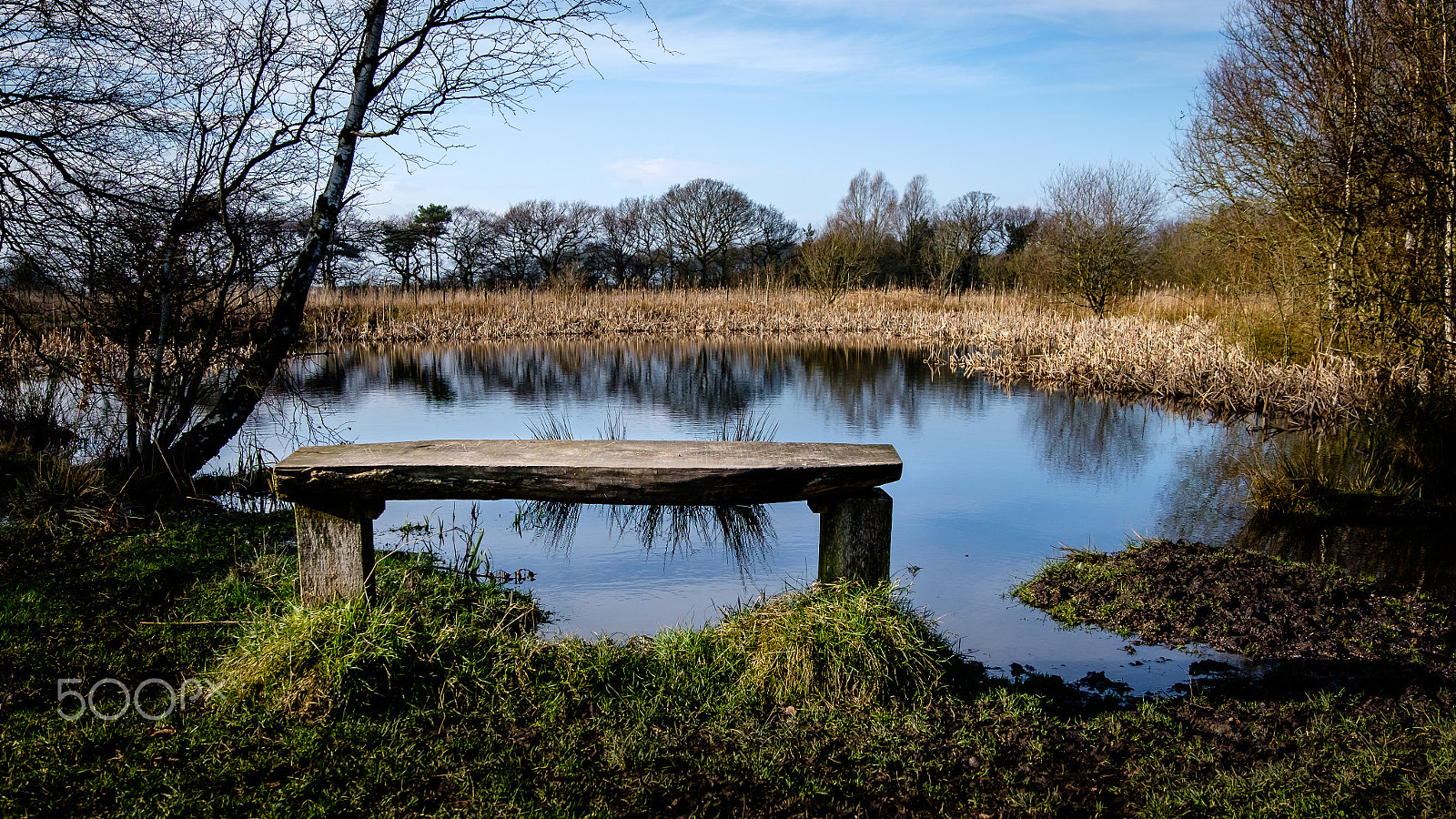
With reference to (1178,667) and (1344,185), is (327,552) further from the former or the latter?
(1344,185)

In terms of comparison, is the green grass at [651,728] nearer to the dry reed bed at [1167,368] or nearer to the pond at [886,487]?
the pond at [886,487]

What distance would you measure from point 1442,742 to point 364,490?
165 inches

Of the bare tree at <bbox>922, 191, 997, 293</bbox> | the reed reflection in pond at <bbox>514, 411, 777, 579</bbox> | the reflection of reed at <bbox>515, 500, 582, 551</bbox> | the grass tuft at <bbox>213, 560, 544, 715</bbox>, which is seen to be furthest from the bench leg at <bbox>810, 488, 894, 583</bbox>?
the bare tree at <bbox>922, 191, 997, 293</bbox>

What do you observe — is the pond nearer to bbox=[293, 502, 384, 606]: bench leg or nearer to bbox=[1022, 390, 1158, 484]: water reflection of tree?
bbox=[1022, 390, 1158, 484]: water reflection of tree

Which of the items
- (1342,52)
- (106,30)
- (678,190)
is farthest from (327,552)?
(678,190)

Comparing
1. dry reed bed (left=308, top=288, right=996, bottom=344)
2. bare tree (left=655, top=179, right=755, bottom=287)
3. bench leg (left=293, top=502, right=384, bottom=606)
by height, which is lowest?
bench leg (left=293, top=502, right=384, bottom=606)

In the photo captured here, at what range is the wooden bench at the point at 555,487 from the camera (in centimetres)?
368

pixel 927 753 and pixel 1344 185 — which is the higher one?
pixel 1344 185

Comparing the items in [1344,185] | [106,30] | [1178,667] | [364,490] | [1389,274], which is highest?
[106,30]

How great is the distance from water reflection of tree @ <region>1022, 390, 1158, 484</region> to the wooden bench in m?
5.68

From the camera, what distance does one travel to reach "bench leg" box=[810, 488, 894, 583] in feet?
12.7

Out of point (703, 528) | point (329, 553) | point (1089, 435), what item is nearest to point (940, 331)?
point (1089, 435)

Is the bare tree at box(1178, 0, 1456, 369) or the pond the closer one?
the pond

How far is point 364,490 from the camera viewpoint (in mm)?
3693
